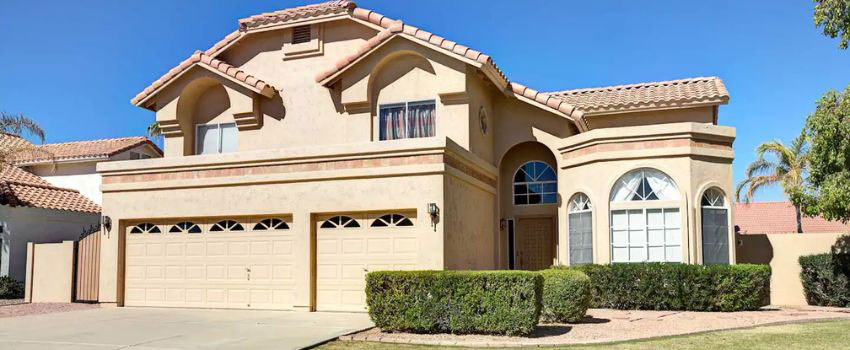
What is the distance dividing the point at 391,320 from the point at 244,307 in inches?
231

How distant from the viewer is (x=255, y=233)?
17859 mm

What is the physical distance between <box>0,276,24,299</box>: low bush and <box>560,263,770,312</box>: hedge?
693 inches

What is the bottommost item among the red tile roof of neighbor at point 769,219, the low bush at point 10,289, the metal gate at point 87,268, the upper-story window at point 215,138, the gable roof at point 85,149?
the low bush at point 10,289

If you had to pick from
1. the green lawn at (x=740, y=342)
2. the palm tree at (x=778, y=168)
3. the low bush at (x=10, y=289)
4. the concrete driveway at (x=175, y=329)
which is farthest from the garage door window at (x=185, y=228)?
the palm tree at (x=778, y=168)

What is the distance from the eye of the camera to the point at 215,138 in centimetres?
2192

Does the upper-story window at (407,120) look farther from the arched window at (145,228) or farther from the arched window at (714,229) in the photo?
the arched window at (714,229)

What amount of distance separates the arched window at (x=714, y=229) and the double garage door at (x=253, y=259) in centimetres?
718

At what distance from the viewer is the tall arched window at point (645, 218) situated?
59.6ft

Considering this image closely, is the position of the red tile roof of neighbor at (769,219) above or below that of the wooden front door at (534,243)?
above

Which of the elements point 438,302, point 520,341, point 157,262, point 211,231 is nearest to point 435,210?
point 438,302

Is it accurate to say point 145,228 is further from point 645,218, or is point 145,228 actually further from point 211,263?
point 645,218

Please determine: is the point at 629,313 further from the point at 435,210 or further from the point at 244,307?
the point at 244,307

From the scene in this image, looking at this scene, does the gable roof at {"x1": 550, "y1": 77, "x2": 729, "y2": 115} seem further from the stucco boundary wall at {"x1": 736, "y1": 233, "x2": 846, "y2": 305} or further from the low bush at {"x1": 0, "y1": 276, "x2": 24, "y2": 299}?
the low bush at {"x1": 0, "y1": 276, "x2": 24, "y2": 299}

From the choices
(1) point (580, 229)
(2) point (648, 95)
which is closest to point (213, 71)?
(1) point (580, 229)
